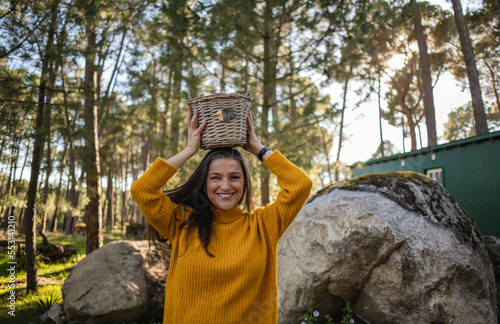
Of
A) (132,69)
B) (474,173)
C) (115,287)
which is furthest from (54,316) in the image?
(474,173)

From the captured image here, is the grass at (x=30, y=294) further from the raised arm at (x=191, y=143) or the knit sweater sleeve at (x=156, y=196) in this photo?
the raised arm at (x=191, y=143)

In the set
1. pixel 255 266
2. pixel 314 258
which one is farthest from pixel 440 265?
pixel 255 266

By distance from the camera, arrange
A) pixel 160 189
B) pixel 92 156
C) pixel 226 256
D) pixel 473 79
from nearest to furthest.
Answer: pixel 226 256
pixel 160 189
pixel 92 156
pixel 473 79

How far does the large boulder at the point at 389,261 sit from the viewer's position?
2891 mm

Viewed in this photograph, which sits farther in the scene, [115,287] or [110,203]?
[110,203]

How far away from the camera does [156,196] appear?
1.75 meters

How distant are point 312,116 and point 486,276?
156 inches

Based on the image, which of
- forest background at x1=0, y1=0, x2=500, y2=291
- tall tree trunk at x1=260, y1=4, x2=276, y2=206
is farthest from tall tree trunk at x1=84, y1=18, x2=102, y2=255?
tall tree trunk at x1=260, y1=4, x2=276, y2=206

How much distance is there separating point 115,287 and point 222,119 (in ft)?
10.9

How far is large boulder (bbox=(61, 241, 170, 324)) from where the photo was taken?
3891 mm

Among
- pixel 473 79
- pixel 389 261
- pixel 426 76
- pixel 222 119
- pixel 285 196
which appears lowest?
pixel 389 261

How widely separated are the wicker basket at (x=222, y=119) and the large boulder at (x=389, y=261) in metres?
1.83

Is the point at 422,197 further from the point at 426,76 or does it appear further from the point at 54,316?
the point at 426,76

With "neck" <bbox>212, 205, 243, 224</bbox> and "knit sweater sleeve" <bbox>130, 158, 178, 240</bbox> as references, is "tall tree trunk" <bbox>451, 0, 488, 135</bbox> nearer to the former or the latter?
"neck" <bbox>212, 205, 243, 224</bbox>
